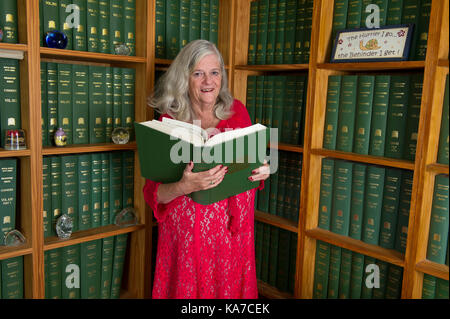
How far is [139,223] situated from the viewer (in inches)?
77.0

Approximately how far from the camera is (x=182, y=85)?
66.4 inches

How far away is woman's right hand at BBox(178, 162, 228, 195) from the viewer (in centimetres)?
139

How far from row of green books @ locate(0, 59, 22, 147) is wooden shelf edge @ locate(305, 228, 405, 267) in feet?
4.34

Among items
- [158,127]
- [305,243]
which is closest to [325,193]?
[305,243]

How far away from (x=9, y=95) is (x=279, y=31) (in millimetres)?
1224

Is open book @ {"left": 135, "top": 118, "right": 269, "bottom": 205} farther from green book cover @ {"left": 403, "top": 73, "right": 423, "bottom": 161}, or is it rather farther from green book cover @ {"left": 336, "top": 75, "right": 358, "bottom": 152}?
green book cover @ {"left": 403, "top": 73, "right": 423, "bottom": 161}

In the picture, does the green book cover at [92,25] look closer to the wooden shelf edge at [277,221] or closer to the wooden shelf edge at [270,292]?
the wooden shelf edge at [277,221]

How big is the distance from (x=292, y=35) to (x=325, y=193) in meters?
0.76

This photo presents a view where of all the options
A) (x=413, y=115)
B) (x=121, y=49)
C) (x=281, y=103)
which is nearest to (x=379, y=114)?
(x=413, y=115)

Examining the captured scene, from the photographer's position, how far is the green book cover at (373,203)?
64.6 inches

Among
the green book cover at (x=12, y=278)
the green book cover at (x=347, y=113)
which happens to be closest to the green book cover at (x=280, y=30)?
the green book cover at (x=347, y=113)

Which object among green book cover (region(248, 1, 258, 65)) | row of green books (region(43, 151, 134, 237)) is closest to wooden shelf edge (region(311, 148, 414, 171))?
green book cover (region(248, 1, 258, 65))

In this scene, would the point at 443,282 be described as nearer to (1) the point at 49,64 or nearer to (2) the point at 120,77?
(2) the point at 120,77

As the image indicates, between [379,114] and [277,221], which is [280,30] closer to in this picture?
[379,114]
